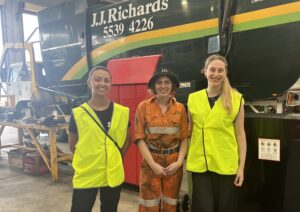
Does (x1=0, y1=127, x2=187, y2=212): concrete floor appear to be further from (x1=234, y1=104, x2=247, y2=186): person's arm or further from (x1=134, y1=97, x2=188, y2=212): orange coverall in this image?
(x1=234, y1=104, x2=247, y2=186): person's arm

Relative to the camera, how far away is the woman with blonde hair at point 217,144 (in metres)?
1.93

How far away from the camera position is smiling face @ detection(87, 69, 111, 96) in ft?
6.57

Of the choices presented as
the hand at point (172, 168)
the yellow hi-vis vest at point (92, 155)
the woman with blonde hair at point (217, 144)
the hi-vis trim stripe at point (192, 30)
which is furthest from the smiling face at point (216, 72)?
the hi-vis trim stripe at point (192, 30)

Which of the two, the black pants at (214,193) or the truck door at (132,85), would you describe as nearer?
the black pants at (214,193)

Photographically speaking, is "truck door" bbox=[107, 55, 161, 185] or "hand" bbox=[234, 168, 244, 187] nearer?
"hand" bbox=[234, 168, 244, 187]

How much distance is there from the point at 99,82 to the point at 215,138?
2.75ft

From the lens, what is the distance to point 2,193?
389 centimetres

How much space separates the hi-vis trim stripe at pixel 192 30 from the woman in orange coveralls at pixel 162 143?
1357mm

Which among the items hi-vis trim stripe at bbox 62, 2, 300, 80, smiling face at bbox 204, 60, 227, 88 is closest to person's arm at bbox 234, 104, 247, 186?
smiling face at bbox 204, 60, 227, 88

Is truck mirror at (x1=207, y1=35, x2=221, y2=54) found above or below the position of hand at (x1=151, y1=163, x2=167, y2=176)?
above

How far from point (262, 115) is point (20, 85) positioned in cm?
559

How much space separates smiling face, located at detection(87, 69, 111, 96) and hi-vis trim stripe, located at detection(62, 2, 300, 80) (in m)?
1.66

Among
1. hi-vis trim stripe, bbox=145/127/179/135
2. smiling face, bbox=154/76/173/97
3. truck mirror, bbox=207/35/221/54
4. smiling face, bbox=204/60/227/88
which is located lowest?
hi-vis trim stripe, bbox=145/127/179/135

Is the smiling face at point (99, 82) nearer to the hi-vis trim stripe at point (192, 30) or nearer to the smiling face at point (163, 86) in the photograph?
the smiling face at point (163, 86)
